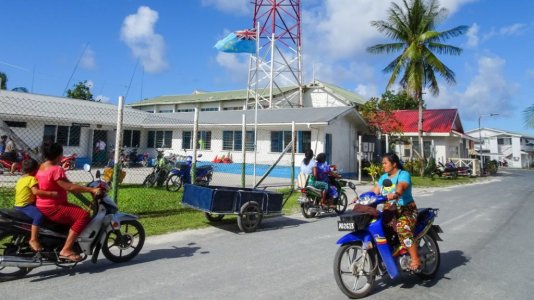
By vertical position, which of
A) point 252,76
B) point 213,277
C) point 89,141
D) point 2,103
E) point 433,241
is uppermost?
point 252,76

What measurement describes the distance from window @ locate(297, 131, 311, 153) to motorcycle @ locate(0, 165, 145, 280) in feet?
49.5

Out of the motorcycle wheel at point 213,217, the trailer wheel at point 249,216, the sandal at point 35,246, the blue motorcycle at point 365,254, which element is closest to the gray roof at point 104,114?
the motorcycle wheel at point 213,217

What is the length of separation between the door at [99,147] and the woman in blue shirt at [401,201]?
20151 mm

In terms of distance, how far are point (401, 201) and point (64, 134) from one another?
21169 millimetres

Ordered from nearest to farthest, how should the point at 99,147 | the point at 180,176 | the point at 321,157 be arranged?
1. the point at 321,157
2. the point at 180,176
3. the point at 99,147

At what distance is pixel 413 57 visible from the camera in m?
22.7

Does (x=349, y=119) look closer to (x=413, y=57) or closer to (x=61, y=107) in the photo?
(x=413, y=57)

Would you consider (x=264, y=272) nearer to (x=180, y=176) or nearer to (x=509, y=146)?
(x=180, y=176)

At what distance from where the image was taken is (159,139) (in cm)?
2573

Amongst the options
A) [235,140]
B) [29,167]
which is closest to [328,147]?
[235,140]

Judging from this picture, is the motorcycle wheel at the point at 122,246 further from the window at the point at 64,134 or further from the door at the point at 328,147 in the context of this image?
the window at the point at 64,134

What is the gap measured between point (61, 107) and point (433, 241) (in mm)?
22947

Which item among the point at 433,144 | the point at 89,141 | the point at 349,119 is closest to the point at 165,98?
the point at 89,141

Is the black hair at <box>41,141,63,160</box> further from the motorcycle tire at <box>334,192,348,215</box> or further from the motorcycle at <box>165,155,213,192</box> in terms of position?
the motorcycle at <box>165,155,213,192</box>
